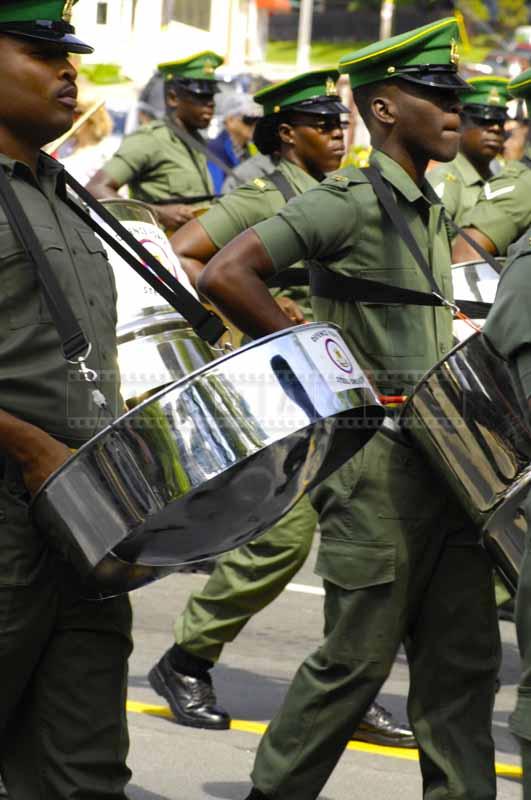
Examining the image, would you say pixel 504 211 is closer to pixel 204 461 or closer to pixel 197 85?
pixel 197 85

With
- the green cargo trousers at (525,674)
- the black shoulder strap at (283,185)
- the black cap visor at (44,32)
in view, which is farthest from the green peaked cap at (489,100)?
the green cargo trousers at (525,674)

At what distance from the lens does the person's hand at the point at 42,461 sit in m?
2.73

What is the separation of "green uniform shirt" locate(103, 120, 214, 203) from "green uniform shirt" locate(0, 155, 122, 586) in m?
4.76

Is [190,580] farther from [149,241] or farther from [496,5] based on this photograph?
[496,5]

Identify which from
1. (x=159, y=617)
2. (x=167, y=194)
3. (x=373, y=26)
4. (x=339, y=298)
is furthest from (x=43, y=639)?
(x=373, y=26)

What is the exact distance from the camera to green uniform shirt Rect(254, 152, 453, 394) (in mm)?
3646

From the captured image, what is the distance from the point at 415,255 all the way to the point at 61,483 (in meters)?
1.30

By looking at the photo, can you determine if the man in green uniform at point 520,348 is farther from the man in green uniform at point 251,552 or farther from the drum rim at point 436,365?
→ the man in green uniform at point 251,552

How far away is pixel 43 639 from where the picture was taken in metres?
2.89

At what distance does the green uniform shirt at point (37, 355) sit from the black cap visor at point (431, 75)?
116 cm

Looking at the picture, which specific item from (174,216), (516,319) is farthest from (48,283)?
(174,216)

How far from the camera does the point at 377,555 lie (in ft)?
11.8

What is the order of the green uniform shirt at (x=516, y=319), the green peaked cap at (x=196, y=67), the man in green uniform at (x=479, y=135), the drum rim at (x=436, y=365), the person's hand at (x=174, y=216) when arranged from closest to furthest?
the green uniform shirt at (x=516, y=319)
the drum rim at (x=436, y=365)
the person's hand at (x=174, y=216)
the man in green uniform at (x=479, y=135)
the green peaked cap at (x=196, y=67)

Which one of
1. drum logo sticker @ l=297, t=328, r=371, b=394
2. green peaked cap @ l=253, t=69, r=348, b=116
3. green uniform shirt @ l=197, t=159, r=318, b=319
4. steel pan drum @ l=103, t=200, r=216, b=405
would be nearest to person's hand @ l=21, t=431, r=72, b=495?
drum logo sticker @ l=297, t=328, r=371, b=394
